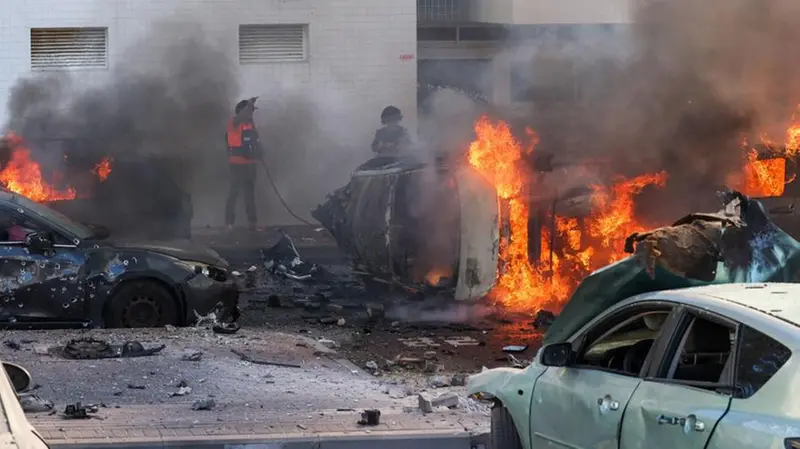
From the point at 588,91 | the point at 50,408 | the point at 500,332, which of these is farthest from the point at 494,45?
the point at 50,408

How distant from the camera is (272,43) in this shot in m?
21.4

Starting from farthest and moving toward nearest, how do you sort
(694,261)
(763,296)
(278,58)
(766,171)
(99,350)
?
(278,58)
(766,171)
(99,350)
(694,261)
(763,296)

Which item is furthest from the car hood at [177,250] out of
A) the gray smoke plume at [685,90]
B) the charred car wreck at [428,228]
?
the gray smoke plume at [685,90]

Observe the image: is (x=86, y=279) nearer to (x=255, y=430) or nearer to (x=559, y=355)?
(x=255, y=430)

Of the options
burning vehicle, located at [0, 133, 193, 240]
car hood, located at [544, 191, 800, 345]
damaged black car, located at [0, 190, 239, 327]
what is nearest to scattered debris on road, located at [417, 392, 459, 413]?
car hood, located at [544, 191, 800, 345]

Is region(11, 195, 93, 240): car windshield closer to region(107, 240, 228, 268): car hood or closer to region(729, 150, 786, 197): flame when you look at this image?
region(107, 240, 228, 268): car hood

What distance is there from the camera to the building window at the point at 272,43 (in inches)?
840

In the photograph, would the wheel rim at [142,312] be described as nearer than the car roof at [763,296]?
No

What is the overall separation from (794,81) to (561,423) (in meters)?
11.1

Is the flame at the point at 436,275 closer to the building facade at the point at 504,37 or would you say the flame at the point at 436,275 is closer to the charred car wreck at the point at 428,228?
the charred car wreck at the point at 428,228

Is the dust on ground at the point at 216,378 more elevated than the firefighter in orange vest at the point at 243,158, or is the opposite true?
the firefighter in orange vest at the point at 243,158

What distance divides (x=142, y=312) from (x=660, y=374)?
23.5ft

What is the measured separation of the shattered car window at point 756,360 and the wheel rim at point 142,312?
7.68 meters

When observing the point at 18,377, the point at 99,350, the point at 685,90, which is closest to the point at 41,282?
the point at 99,350
